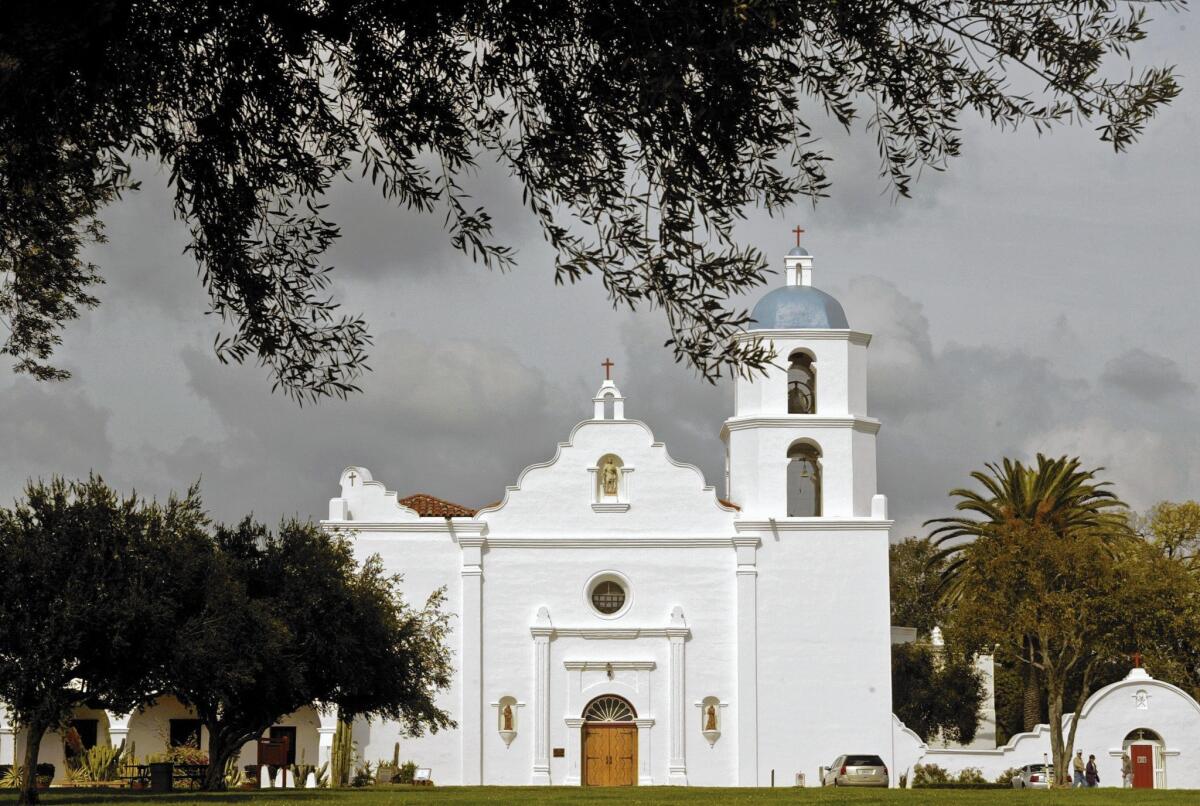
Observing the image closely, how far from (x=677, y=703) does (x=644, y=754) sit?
1624mm

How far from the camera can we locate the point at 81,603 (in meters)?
28.4

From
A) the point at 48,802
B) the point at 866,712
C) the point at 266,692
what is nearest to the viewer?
the point at 48,802

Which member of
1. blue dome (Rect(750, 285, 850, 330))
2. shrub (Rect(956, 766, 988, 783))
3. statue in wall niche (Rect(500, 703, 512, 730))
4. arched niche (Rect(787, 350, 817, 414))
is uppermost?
blue dome (Rect(750, 285, 850, 330))

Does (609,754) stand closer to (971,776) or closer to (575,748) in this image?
(575,748)

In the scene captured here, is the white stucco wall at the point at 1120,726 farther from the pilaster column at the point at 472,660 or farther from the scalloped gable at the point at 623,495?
the pilaster column at the point at 472,660

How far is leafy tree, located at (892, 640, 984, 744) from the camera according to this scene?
6272 cm

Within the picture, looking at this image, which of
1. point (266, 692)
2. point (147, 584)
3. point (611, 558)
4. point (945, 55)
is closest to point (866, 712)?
point (611, 558)

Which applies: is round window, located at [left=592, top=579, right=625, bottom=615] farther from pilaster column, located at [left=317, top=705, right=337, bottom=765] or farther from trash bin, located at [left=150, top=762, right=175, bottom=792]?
trash bin, located at [left=150, top=762, right=175, bottom=792]

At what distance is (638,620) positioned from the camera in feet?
156

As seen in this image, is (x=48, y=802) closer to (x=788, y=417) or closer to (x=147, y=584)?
(x=147, y=584)

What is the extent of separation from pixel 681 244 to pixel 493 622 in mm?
39410

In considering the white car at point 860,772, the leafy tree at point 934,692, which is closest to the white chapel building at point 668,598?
the white car at point 860,772

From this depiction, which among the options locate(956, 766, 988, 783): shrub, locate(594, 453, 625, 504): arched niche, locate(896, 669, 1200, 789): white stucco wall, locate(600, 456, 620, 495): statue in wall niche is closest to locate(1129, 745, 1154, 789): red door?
locate(896, 669, 1200, 789): white stucco wall

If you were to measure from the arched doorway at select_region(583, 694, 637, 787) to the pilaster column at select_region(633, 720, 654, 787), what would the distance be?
0.65 feet
